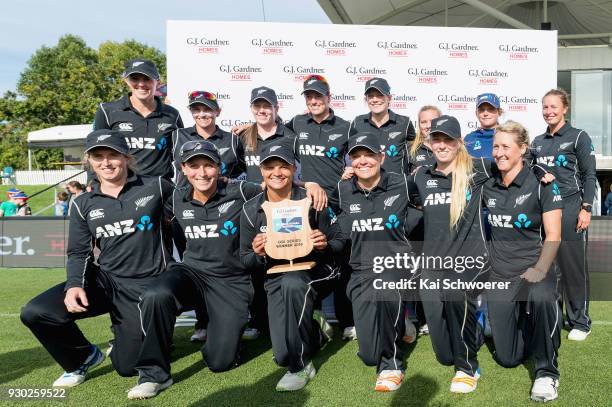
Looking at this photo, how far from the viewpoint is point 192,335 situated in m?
5.02

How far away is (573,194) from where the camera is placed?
4.72m

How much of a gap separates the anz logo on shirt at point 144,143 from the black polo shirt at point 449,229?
2.59 meters

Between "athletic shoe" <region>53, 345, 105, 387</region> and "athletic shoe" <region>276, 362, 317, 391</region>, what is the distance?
1.46m

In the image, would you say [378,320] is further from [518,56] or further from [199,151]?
[518,56]

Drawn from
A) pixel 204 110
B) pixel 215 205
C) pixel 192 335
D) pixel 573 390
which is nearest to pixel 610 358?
pixel 573 390

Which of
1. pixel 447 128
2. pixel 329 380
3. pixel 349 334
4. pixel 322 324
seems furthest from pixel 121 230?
pixel 447 128

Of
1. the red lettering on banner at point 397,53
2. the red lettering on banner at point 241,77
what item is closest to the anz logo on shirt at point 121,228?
the red lettering on banner at point 241,77

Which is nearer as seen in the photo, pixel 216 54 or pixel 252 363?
pixel 252 363

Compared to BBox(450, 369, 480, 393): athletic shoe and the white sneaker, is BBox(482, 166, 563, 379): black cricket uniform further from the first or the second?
the white sneaker

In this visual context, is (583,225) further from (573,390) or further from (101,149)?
(101,149)

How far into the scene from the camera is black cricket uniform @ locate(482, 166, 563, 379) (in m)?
3.55

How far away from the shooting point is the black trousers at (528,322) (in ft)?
10.9

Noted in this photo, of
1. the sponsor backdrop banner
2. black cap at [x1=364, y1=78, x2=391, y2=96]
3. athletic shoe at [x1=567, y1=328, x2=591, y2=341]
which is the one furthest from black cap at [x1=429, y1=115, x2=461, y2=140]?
the sponsor backdrop banner

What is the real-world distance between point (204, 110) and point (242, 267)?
165cm
